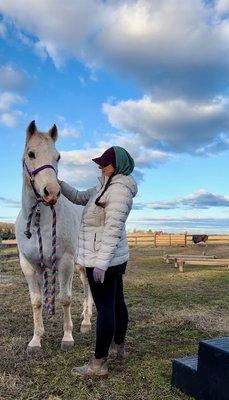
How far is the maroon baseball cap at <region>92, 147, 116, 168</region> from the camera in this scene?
391cm

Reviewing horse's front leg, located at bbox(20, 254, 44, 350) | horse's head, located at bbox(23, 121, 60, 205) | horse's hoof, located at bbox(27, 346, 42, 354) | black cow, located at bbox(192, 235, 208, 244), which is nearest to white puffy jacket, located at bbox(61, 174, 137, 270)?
horse's head, located at bbox(23, 121, 60, 205)

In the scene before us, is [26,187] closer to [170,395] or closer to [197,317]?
[170,395]

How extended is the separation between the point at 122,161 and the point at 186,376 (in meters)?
2.00

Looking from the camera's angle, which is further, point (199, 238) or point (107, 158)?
point (199, 238)

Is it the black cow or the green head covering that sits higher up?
the green head covering

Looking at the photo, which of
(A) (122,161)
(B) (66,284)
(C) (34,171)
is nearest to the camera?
(A) (122,161)

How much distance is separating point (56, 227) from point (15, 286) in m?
6.09

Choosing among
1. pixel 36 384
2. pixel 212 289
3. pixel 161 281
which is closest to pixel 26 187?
pixel 36 384

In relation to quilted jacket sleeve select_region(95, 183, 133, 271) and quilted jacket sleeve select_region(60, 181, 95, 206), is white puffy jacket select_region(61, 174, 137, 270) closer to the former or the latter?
quilted jacket sleeve select_region(95, 183, 133, 271)

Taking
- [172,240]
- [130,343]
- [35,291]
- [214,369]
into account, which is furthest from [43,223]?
[172,240]

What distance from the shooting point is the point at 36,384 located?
388 centimetres

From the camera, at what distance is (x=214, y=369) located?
327 centimetres

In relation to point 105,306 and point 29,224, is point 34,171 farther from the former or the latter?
point 105,306

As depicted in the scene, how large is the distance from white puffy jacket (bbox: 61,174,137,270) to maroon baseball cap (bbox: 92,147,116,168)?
0.14 m
